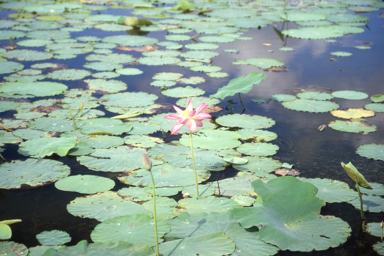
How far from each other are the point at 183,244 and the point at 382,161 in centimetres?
164

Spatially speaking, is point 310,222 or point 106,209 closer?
point 310,222

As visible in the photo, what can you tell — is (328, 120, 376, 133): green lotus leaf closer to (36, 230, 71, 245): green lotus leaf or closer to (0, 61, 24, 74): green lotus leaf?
(36, 230, 71, 245): green lotus leaf

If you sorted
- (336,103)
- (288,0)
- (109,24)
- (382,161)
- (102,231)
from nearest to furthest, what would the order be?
(102,231) → (382,161) → (336,103) → (109,24) → (288,0)

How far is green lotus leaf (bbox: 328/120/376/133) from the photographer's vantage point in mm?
3010

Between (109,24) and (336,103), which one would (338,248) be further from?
(109,24)

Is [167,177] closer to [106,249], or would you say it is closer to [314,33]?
[106,249]

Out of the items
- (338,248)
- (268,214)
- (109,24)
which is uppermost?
(109,24)

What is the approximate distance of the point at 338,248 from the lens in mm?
1793

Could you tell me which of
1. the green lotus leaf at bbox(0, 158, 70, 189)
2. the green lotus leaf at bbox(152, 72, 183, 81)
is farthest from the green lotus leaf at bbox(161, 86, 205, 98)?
the green lotus leaf at bbox(0, 158, 70, 189)

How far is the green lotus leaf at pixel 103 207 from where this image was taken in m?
1.96

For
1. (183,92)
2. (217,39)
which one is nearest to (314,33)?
(217,39)

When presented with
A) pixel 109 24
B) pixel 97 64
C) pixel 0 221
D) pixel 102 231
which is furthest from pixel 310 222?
pixel 109 24

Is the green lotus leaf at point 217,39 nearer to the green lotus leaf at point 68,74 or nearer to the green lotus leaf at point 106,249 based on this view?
the green lotus leaf at point 68,74

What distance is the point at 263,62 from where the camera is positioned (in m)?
4.72
